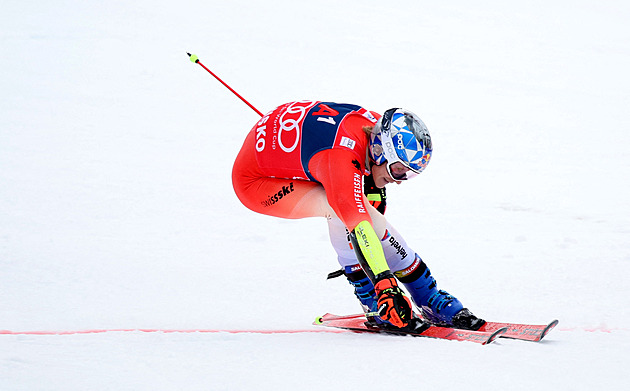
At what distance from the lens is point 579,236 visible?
19.7 ft

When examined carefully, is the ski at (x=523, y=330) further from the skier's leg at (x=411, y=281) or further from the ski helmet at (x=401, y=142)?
the ski helmet at (x=401, y=142)

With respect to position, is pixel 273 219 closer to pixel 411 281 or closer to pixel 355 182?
pixel 411 281

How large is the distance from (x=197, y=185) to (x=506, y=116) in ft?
17.7

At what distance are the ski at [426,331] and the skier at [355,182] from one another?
0.04 metres

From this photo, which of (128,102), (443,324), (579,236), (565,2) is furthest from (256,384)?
(565,2)

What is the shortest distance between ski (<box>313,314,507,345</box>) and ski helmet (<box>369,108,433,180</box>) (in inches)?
27.8

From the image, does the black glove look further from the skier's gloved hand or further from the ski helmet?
the skier's gloved hand

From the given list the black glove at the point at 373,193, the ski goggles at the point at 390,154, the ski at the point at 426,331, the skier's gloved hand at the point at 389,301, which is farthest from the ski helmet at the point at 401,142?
the ski at the point at 426,331

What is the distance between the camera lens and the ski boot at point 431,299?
368cm

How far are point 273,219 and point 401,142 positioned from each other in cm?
339

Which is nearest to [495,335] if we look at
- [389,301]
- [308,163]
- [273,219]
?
[389,301]

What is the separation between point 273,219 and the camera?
6594mm

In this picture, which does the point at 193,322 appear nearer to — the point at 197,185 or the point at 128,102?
the point at 197,185

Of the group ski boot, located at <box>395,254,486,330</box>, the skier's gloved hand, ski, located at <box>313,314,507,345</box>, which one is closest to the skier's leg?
ski boot, located at <box>395,254,486,330</box>
